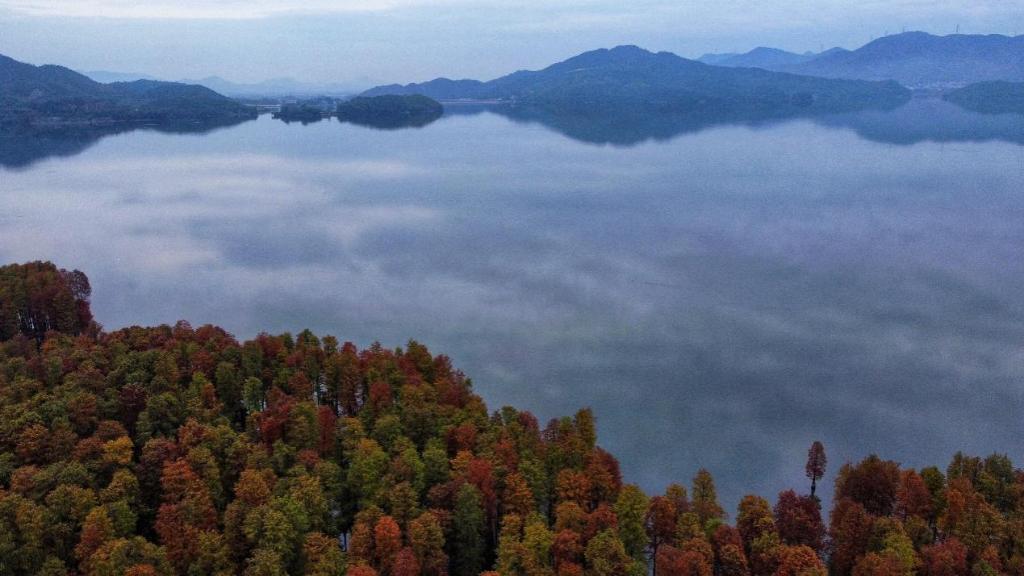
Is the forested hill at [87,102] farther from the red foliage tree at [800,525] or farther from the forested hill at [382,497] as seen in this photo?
the red foliage tree at [800,525]

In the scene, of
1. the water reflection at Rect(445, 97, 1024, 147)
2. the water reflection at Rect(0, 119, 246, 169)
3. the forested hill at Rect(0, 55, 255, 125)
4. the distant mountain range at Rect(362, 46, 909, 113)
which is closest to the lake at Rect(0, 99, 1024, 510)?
the water reflection at Rect(0, 119, 246, 169)

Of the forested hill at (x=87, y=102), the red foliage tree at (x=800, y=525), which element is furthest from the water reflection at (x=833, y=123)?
the red foliage tree at (x=800, y=525)

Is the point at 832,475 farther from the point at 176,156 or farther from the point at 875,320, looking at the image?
the point at 176,156

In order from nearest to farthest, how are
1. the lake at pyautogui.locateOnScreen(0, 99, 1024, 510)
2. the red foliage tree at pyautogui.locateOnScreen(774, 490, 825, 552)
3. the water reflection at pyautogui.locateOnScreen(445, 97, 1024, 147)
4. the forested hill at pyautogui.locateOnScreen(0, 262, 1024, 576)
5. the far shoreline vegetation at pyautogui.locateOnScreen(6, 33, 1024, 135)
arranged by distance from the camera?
the forested hill at pyautogui.locateOnScreen(0, 262, 1024, 576) < the red foliage tree at pyautogui.locateOnScreen(774, 490, 825, 552) < the lake at pyautogui.locateOnScreen(0, 99, 1024, 510) < the water reflection at pyautogui.locateOnScreen(445, 97, 1024, 147) < the far shoreline vegetation at pyautogui.locateOnScreen(6, 33, 1024, 135)

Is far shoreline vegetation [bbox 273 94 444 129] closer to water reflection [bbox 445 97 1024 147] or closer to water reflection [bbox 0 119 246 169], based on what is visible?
water reflection [bbox 445 97 1024 147]

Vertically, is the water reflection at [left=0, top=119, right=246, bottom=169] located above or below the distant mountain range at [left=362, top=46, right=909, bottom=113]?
below

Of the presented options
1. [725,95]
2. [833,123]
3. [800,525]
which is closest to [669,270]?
[800,525]
